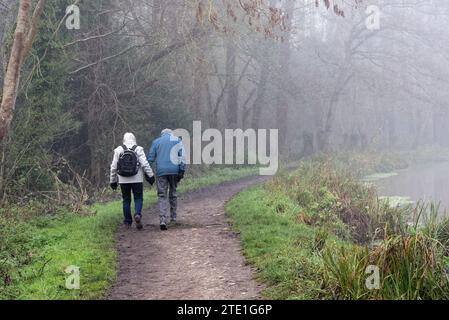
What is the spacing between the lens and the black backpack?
430 inches

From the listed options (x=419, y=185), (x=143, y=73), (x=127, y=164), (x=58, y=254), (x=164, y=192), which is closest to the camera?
(x=58, y=254)

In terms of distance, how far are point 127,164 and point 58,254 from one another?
2399 mm

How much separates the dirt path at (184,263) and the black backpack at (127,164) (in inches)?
46.7

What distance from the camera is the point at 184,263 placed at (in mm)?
8898

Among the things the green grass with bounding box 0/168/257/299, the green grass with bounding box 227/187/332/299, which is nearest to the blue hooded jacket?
the green grass with bounding box 0/168/257/299

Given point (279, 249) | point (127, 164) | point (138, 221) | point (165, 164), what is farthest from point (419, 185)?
point (279, 249)

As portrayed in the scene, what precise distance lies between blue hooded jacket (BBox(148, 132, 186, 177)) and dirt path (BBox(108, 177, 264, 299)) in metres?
1.19

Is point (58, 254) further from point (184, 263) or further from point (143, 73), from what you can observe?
point (143, 73)

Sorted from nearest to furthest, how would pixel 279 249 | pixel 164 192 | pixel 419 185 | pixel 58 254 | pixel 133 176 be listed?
1. pixel 279 249
2. pixel 58 254
3. pixel 133 176
4. pixel 164 192
5. pixel 419 185

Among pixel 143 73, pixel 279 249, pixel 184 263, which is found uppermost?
pixel 143 73

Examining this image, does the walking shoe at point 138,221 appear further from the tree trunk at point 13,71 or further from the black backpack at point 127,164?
the tree trunk at point 13,71

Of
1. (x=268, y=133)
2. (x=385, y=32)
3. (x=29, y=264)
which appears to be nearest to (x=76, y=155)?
(x=29, y=264)
